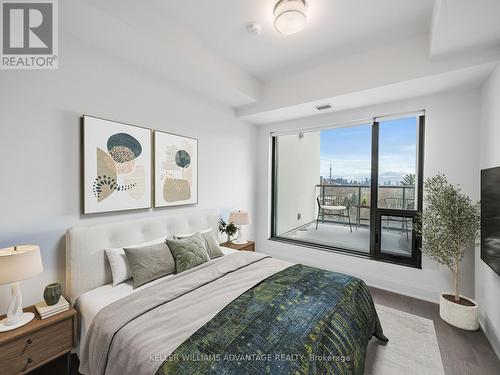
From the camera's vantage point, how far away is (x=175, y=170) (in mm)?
2793

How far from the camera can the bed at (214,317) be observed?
3.87 feet

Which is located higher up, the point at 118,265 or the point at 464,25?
the point at 464,25

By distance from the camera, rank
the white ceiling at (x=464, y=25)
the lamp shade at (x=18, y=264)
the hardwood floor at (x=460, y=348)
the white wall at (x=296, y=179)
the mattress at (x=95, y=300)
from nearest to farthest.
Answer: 1. the lamp shade at (x=18, y=264)
2. the white ceiling at (x=464, y=25)
3. the mattress at (x=95, y=300)
4. the hardwood floor at (x=460, y=348)
5. the white wall at (x=296, y=179)

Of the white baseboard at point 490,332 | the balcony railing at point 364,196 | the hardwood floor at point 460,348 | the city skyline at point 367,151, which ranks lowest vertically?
the hardwood floor at point 460,348

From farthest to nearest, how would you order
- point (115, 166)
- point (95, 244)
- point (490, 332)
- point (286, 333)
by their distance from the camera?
point (115, 166) → point (490, 332) → point (95, 244) → point (286, 333)

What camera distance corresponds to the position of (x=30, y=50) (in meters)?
1.79

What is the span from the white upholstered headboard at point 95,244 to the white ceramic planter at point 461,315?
3.08 metres

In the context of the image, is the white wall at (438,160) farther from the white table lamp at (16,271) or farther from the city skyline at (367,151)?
the white table lamp at (16,271)

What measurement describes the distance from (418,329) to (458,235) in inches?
39.6

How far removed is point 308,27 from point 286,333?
8.52 ft

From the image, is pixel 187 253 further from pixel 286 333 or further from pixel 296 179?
pixel 296 179

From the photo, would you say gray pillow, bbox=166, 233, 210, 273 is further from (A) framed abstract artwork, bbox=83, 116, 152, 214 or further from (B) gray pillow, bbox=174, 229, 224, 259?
(A) framed abstract artwork, bbox=83, 116, 152, 214

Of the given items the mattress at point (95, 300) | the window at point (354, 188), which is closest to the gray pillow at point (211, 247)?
the mattress at point (95, 300)

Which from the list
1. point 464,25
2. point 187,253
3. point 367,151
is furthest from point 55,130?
point 367,151
